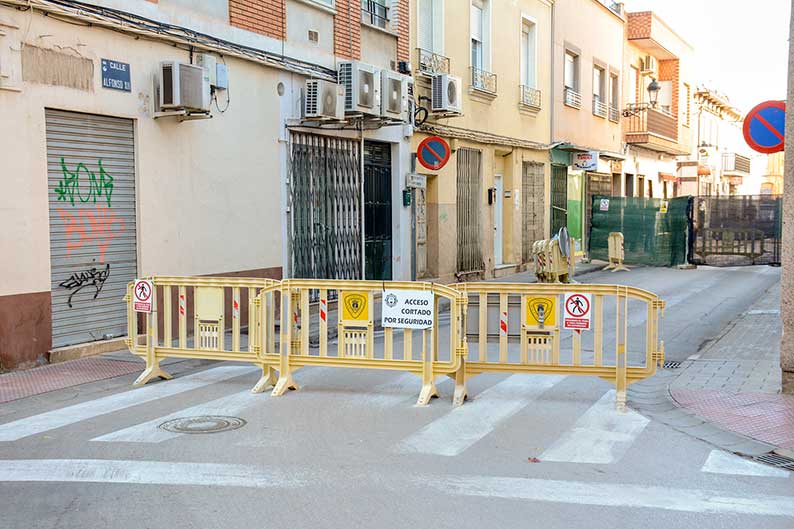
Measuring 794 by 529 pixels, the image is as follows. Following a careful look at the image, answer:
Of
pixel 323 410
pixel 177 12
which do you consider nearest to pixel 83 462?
pixel 323 410

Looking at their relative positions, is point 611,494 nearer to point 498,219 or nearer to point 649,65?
point 498,219

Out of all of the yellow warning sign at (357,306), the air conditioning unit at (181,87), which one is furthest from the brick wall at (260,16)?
the yellow warning sign at (357,306)

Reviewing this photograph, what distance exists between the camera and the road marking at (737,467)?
5766mm

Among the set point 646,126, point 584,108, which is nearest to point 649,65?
point 646,126

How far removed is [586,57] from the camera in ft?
90.2

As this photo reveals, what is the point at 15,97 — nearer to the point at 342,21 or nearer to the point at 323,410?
the point at 323,410

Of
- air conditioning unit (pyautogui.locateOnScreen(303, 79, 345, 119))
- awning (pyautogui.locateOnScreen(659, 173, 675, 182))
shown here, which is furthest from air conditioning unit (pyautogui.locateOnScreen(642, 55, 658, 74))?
air conditioning unit (pyautogui.locateOnScreen(303, 79, 345, 119))

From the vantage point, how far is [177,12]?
1138cm

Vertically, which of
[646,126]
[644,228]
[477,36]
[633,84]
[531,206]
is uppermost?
[633,84]

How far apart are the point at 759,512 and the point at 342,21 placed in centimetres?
1234

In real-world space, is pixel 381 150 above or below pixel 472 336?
above

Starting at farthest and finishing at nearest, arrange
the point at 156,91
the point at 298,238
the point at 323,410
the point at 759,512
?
the point at 298,238 < the point at 156,91 < the point at 323,410 < the point at 759,512

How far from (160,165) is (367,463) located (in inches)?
263

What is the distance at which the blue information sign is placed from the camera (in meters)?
10.3
